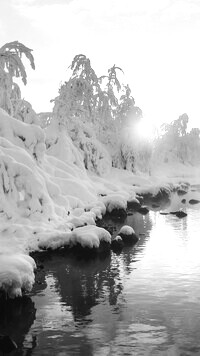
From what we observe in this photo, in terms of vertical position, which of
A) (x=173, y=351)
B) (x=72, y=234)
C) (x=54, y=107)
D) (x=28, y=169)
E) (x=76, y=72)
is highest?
(x=76, y=72)

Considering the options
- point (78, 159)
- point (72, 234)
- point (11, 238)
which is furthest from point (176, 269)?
point (78, 159)

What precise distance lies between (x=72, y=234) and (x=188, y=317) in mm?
9412

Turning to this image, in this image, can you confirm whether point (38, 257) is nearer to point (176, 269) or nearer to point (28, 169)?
point (28, 169)

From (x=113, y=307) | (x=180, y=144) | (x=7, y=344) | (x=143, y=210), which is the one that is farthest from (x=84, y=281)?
(x=180, y=144)

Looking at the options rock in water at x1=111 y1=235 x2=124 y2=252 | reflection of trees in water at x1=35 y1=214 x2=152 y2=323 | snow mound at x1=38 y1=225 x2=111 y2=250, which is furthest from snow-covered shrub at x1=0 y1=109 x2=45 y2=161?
reflection of trees in water at x1=35 y1=214 x2=152 y2=323

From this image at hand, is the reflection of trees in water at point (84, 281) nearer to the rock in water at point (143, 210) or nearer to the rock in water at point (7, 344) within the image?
the rock in water at point (7, 344)

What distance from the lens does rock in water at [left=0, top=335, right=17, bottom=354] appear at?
11.3m

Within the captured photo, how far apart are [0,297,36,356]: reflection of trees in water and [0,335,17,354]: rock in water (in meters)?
0.15

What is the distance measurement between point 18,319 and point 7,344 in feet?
6.70

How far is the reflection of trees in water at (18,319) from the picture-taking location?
12117 millimetres

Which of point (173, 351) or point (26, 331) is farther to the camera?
point (26, 331)

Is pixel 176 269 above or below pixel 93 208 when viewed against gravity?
below

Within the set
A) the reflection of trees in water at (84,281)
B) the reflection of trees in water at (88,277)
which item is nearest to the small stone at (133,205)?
the reflection of trees in water at (88,277)

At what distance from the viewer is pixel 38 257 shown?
20516 mm
